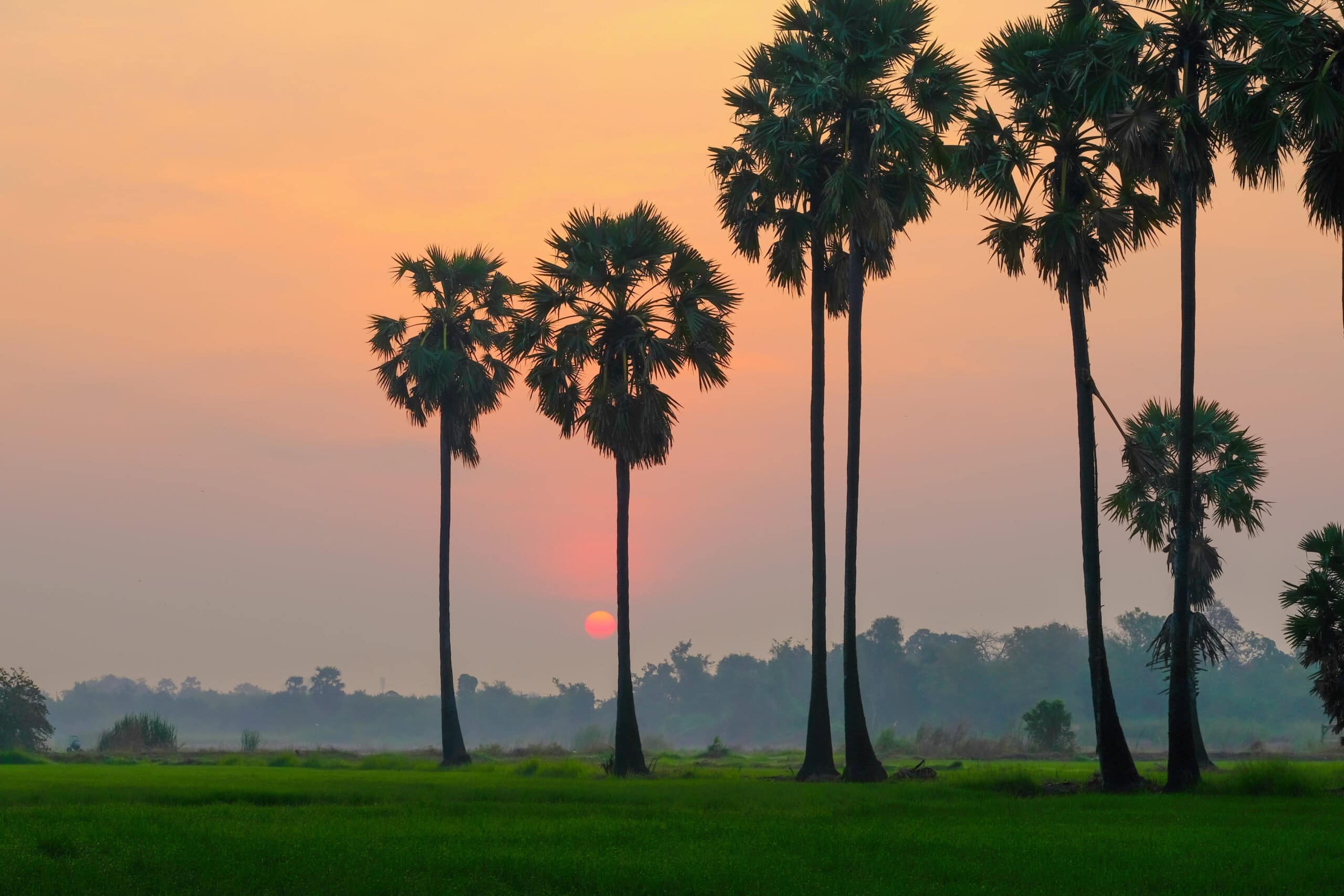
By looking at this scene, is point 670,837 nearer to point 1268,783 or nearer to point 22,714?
point 1268,783

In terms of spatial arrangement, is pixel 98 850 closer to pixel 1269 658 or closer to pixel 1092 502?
pixel 1092 502

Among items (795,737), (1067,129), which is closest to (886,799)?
(1067,129)

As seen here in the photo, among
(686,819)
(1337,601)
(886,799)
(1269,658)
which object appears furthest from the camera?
(1269,658)

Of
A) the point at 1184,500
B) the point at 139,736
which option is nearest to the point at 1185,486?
the point at 1184,500

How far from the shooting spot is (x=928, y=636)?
16362cm

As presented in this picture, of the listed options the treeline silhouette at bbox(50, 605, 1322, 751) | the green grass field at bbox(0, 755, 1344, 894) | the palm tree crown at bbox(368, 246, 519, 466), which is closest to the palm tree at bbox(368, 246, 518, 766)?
the palm tree crown at bbox(368, 246, 519, 466)

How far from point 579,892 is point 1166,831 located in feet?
33.7

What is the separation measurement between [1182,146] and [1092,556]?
31.8 feet

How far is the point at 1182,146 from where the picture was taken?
28641mm

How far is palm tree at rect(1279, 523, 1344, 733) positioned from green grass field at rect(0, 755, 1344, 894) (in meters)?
2.15

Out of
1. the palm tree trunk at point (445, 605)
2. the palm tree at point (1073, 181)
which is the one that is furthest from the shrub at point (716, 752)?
the palm tree at point (1073, 181)

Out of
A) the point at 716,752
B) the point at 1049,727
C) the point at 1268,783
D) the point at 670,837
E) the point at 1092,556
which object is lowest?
the point at 716,752

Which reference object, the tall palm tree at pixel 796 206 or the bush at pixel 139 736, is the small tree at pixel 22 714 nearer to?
the bush at pixel 139 736

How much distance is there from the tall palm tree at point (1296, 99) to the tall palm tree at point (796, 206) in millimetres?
11690
